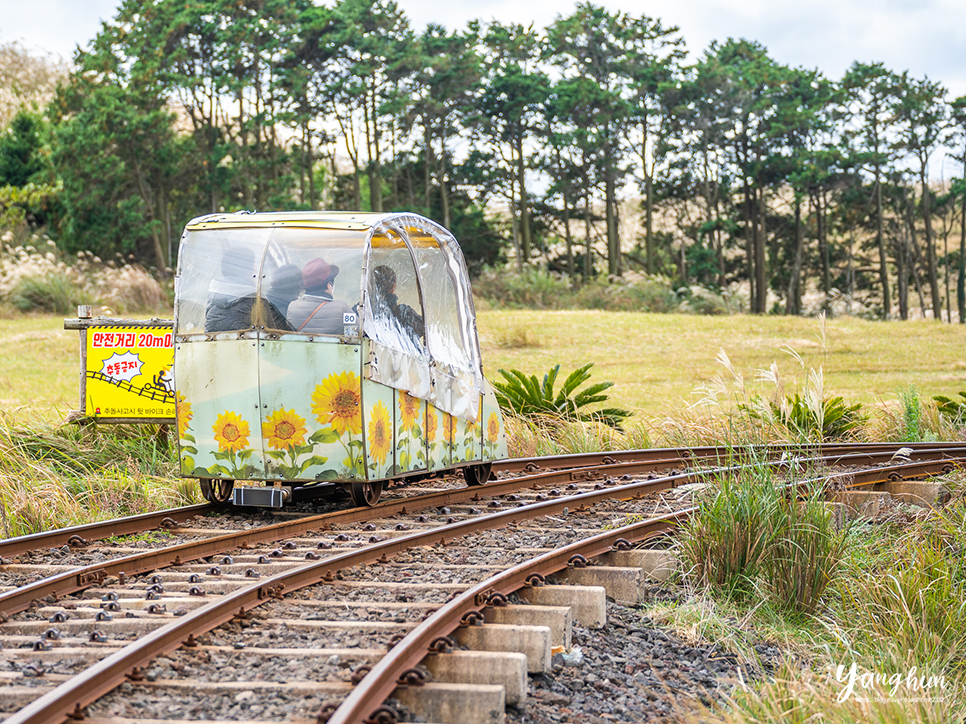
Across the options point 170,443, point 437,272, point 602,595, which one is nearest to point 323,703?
point 602,595

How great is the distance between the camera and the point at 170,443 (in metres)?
11.2

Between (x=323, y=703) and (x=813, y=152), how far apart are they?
154 feet

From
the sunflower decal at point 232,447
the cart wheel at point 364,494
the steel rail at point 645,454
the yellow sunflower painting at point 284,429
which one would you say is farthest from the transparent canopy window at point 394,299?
the steel rail at point 645,454

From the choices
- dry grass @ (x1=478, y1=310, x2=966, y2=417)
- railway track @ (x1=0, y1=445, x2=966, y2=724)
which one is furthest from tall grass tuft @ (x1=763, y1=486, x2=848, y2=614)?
dry grass @ (x1=478, y1=310, x2=966, y2=417)

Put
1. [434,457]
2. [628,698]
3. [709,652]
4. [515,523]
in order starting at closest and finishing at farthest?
[628,698] → [709,652] → [515,523] → [434,457]

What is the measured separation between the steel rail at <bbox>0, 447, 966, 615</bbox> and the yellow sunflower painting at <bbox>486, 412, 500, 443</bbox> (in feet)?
1.52

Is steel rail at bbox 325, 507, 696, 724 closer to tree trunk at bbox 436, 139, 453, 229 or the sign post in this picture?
the sign post

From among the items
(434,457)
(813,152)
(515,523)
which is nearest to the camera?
(515,523)

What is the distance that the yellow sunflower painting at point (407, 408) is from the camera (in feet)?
27.2

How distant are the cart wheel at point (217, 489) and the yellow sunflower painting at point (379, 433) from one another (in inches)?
57.2

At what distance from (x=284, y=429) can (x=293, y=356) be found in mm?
576

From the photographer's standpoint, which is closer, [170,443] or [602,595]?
[602,595]

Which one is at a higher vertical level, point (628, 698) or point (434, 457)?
point (434, 457)

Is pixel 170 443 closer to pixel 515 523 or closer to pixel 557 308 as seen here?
pixel 515 523
